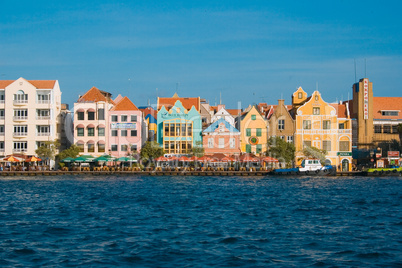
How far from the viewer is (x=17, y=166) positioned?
78.4 meters

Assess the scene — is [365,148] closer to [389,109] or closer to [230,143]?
[389,109]

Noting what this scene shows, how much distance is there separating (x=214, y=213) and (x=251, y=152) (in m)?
48.7

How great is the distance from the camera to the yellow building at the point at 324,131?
84438 millimetres

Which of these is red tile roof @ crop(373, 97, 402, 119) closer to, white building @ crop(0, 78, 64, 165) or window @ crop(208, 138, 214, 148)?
window @ crop(208, 138, 214, 148)

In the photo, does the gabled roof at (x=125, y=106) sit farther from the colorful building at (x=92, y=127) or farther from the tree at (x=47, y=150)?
the tree at (x=47, y=150)

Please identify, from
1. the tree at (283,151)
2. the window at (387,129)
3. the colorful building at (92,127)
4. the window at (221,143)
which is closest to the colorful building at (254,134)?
the window at (221,143)

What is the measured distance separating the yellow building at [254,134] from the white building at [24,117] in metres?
26.8

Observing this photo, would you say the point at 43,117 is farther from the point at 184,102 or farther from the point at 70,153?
the point at 184,102

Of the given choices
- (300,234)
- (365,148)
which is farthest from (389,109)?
(300,234)

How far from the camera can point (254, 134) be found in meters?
84.8

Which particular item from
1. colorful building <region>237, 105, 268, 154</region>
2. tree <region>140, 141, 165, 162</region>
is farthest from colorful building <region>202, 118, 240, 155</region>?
tree <region>140, 141, 165, 162</region>

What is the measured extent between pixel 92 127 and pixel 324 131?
1288 inches

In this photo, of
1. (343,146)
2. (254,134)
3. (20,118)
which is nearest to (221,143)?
(254,134)

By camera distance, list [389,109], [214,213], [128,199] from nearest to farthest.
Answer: [214,213]
[128,199]
[389,109]
